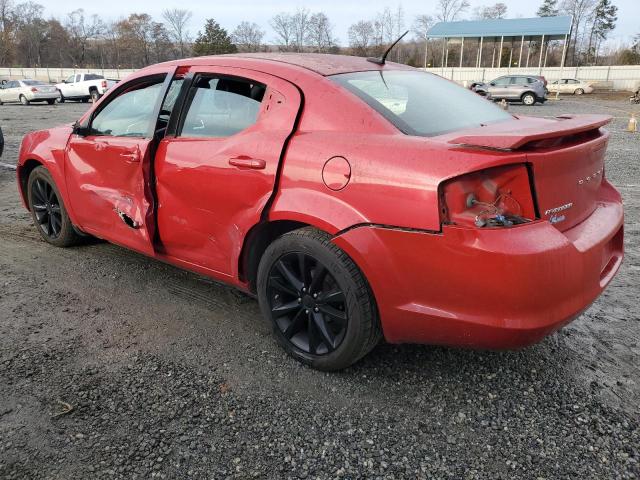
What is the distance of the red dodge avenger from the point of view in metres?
2.11

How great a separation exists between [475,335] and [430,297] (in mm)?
247

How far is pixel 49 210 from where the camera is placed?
4.57 m

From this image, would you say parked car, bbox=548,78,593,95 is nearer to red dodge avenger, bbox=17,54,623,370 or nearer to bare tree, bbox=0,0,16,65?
red dodge avenger, bbox=17,54,623,370

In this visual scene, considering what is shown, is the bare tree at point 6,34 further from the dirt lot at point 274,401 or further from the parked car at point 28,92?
the dirt lot at point 274,401

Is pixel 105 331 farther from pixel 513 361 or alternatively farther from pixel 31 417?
pixel 513 361

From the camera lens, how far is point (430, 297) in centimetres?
224

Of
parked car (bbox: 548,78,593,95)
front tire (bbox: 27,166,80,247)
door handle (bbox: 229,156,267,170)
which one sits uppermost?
door handle (bbox: 229,156,267,170)

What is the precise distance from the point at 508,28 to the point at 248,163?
51576 mm

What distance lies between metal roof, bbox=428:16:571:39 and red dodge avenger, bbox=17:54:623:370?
163ft

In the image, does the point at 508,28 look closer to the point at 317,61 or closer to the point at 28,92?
the point at 28,92

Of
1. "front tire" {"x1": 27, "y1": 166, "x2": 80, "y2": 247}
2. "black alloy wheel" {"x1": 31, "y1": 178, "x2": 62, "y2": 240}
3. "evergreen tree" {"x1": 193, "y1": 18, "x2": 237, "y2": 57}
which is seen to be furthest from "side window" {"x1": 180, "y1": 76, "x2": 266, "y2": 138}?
"evergreen tree" {"x1": 193, "y1": 18, "x2": 237, "y2": 57}

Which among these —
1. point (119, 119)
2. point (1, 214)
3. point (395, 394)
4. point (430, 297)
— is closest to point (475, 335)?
point (430, 297)

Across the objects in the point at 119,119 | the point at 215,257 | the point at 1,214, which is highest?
the point at 119,119

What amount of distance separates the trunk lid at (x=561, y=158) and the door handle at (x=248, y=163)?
0.98 m
